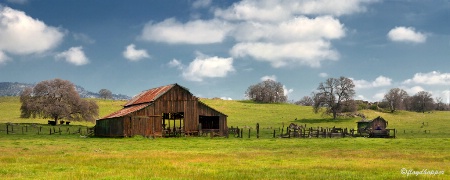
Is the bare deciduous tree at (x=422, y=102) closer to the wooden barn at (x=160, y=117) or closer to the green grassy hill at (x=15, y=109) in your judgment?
the green grassy hill at (x=15, y=109)

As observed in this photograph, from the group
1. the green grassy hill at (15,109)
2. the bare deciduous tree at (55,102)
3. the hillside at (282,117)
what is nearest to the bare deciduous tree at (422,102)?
the hillside at (282,117)

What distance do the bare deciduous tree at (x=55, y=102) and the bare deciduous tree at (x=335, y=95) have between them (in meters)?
48.9

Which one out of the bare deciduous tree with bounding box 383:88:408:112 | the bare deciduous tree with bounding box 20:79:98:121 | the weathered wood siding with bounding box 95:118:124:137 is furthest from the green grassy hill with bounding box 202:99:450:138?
the weathered wood siding with bounding box 95:118:124:137

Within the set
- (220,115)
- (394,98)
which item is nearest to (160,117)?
(220,115)

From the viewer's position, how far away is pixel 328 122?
96.9 meters

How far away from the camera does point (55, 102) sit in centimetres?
8144

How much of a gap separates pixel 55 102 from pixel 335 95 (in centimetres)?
5841

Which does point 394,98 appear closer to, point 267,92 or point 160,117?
point 267,92

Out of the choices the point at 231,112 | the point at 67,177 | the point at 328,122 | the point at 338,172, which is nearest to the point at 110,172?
the point at 67,177

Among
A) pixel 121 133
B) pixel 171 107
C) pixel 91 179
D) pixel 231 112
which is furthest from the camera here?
pixel 231 112

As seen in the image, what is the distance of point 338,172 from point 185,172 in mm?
6192

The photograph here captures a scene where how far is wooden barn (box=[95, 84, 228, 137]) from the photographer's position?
5433cm

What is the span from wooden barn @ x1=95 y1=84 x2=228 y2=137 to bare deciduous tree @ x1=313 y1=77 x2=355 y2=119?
158 feet

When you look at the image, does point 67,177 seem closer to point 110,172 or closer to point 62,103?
point 110,172
